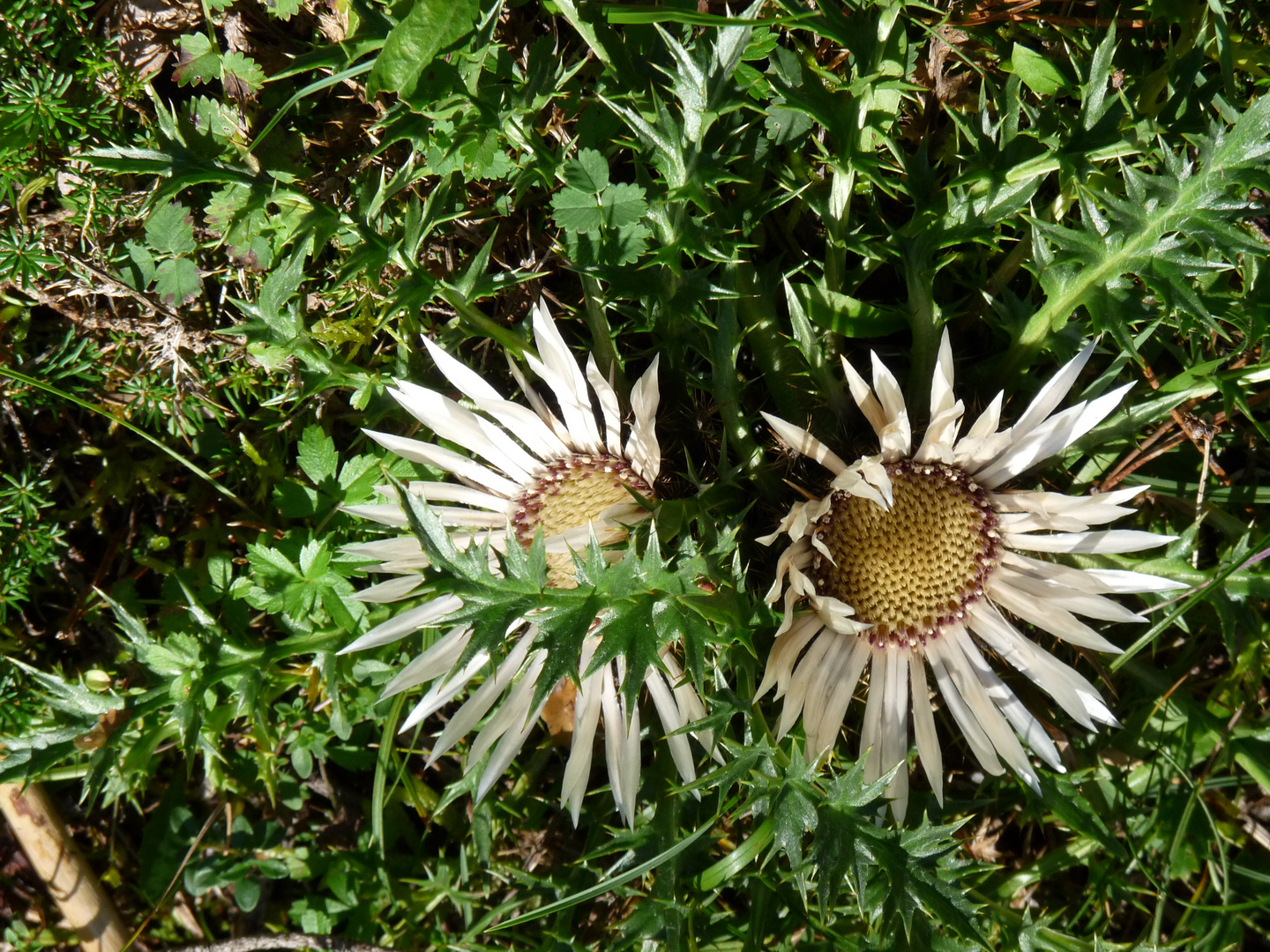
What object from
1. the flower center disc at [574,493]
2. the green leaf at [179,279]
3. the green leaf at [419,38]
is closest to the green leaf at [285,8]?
the green leaf at [419,38]

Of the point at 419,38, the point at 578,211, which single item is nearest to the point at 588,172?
the point at 578,211

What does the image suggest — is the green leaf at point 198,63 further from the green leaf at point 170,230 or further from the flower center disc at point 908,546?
the flower center disc at point 908,546

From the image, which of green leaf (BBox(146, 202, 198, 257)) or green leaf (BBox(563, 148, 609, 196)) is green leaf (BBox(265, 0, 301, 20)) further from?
green leaf (BBox(563, 148, 609, 196))

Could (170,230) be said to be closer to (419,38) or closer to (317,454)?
(317,454)

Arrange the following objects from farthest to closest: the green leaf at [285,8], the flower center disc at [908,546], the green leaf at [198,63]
Result: the green leaf at [198,63]
the green leaf at [285,8]
the flower center disc at [908,546]

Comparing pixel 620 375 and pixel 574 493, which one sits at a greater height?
pixel 620 375

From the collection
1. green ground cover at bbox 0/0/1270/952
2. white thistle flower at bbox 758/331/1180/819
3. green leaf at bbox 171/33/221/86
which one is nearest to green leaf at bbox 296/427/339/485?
green ground cover at bbox 0/0/1270/952

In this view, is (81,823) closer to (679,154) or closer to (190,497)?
(190,497)
